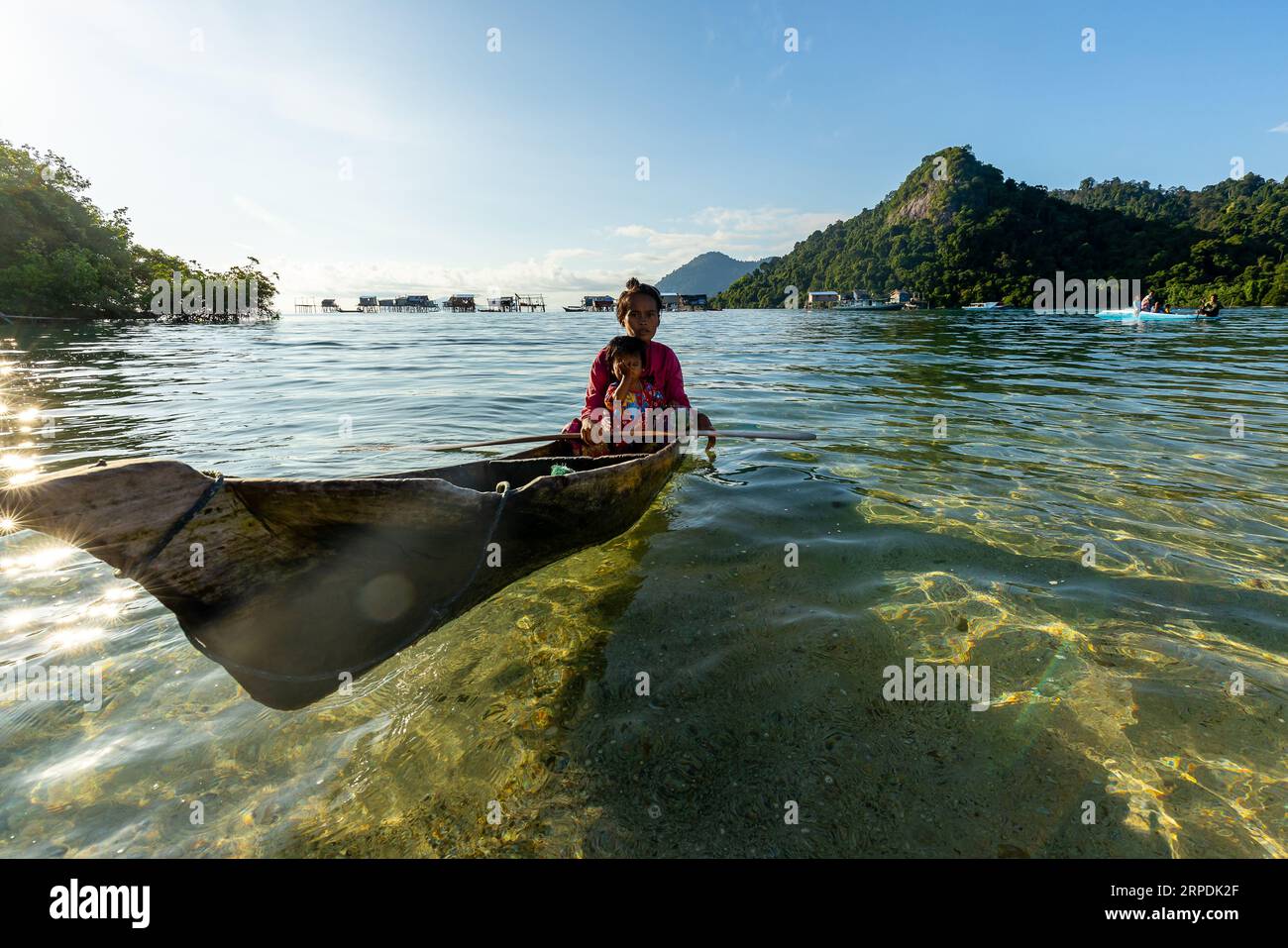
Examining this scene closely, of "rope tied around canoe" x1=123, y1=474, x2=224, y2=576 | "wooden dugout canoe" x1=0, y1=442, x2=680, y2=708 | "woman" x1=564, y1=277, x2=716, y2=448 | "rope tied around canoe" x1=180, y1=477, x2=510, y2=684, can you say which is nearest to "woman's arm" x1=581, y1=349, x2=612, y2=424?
"woman" x1=564, y1=277, x2=716, y2=448

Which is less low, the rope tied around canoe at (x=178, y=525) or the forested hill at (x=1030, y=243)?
the forested hill at (x=1030, y=243)

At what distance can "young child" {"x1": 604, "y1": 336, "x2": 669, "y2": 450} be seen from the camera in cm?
556

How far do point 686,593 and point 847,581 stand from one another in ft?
4.14

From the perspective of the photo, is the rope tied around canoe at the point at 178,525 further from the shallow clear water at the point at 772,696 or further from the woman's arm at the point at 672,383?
the woman's arm at the point at 672,383

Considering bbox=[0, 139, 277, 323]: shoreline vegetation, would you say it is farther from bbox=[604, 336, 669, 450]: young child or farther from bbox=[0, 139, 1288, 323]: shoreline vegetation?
bbox=[604, 336, 669, 450]: young child

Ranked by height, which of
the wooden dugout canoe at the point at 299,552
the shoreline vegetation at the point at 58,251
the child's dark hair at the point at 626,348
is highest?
the shoreline vegetation at the point at 58,251

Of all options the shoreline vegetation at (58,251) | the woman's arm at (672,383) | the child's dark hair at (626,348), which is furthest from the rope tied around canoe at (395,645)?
the shoreline vegetation at (58,251)

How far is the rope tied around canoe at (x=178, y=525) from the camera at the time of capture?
211cm

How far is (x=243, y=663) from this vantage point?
2467 mm

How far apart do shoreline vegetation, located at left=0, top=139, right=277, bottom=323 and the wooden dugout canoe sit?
54083 mm

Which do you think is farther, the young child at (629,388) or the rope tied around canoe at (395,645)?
the young child at (629,388)

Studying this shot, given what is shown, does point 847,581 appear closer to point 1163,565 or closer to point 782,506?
point 782,506

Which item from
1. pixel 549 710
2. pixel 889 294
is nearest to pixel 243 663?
pixel 549 710

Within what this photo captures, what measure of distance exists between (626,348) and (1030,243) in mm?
109400
